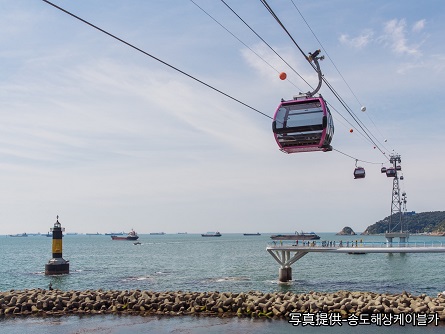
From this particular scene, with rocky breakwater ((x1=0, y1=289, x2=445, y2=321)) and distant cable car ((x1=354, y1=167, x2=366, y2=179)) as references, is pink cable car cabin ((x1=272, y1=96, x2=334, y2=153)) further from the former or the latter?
distant cable car ((x1=354, y1=167, x2=366, y2=179))

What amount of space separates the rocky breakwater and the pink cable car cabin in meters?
13.9

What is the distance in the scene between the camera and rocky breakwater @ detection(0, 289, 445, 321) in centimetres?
3441

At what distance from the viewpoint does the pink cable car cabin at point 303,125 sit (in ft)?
80.7

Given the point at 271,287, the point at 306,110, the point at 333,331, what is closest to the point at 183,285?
the point at 271,287

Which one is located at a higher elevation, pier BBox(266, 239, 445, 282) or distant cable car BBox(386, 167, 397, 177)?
distant cable car BBox(386, 167, 397, 177)

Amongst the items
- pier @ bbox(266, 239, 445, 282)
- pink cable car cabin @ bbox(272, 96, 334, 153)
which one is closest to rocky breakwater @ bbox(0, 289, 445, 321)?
pink cable car cabin @ bbox(272, 96, 334, 153)

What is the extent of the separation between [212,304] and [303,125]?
55.6ft

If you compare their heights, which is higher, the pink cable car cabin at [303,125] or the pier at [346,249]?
the pink cable car cabin at [303,125]

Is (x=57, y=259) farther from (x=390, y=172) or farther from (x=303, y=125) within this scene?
(x=303, y=125)

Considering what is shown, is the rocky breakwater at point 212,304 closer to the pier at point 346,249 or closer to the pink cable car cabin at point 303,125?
the pink cable car cabin at point 303,125

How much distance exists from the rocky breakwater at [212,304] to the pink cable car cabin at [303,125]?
13929mm

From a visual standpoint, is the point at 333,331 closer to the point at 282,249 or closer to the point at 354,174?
the point at 354,174

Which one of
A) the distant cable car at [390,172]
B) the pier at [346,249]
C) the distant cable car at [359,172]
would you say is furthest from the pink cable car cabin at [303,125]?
the distant cable car at [390,172]

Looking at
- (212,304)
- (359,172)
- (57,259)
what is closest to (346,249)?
(359,172)
